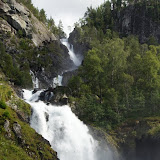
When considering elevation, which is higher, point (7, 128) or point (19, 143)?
point (7, 128)

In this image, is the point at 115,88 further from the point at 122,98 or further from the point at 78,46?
the point at 78,46

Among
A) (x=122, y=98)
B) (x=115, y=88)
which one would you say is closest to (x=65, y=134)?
(x=122, y=98)

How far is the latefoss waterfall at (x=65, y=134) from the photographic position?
32.9 meters

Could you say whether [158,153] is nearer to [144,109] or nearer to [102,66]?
[144,109]

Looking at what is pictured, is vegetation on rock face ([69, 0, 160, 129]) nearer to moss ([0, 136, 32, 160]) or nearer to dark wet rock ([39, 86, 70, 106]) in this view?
dark wet rock ([39, 86, 70, 106])

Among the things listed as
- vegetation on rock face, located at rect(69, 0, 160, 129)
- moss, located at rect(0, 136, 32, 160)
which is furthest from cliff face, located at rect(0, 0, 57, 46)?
moss, located at rect(0, 136, 32, 160)

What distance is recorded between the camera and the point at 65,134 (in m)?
34.9

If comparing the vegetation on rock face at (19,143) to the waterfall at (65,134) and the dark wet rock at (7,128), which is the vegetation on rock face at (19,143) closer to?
the dark wet rock at (7,128)

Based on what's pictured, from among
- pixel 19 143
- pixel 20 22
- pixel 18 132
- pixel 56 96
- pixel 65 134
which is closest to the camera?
pixel 19 143

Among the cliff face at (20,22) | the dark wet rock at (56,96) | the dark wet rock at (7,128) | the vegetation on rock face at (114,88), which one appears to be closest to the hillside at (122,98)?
the vegetation on rock face at (114,88)

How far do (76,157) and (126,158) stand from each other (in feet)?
29.9

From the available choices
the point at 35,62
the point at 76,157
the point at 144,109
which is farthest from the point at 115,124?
the point at 35,62

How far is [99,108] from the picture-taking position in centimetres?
4272

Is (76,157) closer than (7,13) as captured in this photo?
Yes
